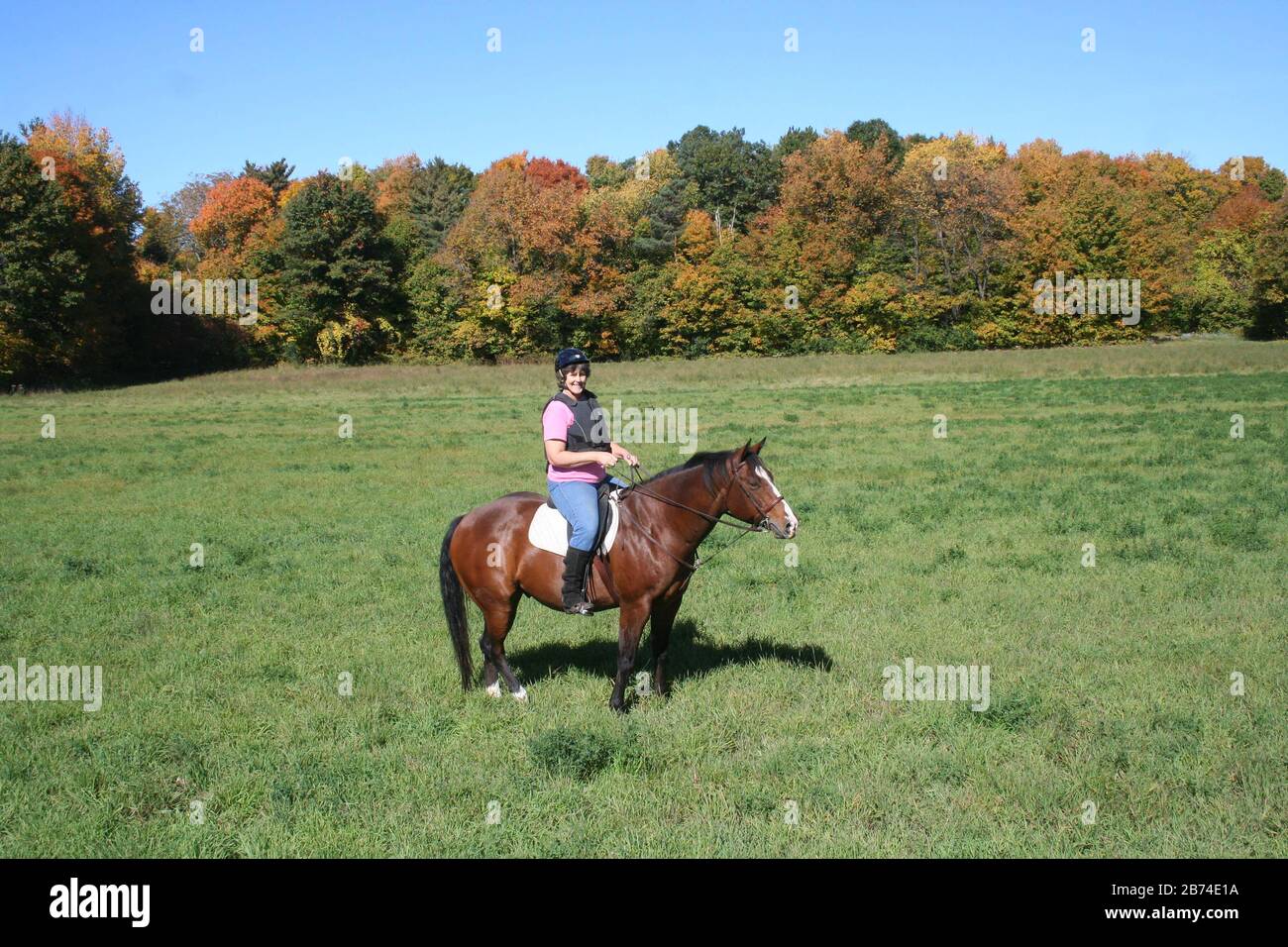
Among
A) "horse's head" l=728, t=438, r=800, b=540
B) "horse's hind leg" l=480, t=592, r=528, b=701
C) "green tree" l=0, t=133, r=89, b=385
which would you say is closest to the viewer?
"horse's head" l=728, t=438, r=800, b=540

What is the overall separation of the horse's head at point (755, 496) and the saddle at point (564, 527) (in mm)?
1109

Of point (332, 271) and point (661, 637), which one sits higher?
point (332, 271)

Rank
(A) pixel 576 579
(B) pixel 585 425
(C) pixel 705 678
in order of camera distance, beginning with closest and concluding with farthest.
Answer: (B) pixel 585 425 < (A) pixel 576 579 < (C) pixel 705 678

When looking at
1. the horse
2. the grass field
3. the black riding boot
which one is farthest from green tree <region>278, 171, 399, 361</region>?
the black riding boot

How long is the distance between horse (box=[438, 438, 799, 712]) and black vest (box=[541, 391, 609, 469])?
2.04 ft

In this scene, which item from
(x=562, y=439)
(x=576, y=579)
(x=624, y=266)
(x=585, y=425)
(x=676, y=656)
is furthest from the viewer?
(x=624, y=266)

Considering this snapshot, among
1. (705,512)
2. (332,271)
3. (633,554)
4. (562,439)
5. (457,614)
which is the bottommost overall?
(457,614)

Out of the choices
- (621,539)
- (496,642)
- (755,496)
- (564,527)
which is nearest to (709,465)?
(755,496)

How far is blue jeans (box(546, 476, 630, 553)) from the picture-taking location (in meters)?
8.10

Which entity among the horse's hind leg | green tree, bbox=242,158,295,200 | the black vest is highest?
green tree, bbox=242,158,295,200

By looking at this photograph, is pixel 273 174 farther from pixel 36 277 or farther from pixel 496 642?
pixel 496 642

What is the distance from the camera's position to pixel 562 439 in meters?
8.00

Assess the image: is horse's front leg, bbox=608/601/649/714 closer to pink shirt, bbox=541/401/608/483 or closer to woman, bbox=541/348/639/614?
woman, bbox=541/348/639/614

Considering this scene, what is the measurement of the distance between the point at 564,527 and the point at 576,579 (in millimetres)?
523
